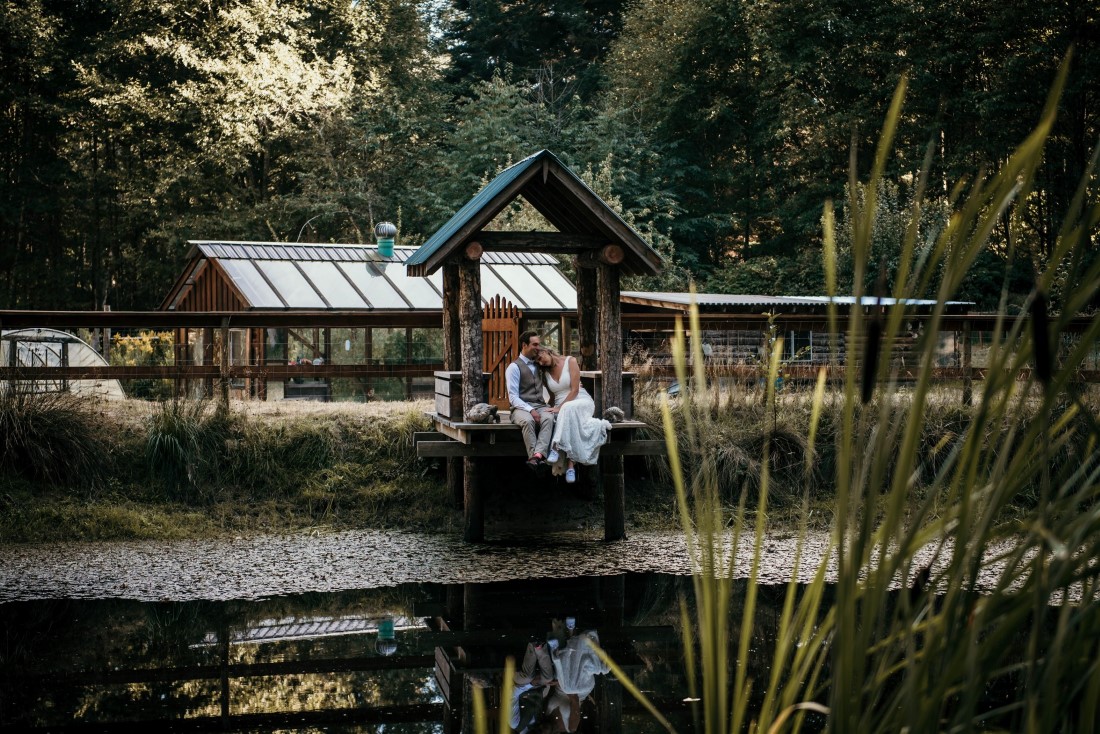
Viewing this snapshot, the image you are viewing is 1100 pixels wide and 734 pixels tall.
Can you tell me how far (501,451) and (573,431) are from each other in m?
0.73

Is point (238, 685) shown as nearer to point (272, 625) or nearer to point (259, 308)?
point (272, 625)

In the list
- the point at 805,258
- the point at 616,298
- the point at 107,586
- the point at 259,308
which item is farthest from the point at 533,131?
the point at 107,586

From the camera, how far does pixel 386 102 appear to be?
30094 mm

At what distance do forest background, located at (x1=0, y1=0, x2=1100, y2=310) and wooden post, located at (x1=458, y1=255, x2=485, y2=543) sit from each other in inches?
539

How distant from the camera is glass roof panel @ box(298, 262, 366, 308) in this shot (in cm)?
1800

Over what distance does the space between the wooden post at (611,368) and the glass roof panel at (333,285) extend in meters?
8.34

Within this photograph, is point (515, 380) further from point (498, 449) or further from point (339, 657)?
point (339, 657)

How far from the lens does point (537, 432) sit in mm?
9500

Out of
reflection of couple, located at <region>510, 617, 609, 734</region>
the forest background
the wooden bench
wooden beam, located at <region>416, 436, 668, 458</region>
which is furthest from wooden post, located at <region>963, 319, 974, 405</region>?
the forest background

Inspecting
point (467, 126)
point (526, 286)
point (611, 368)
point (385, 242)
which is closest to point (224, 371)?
point (611, 368)

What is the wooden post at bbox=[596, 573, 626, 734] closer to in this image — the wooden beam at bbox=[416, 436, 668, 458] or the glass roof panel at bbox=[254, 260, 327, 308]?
the wooden beam at bbox=[416, 436, 668, 458]

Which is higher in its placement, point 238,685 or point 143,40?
point 143,40

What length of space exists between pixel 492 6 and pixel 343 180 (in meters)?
10.6

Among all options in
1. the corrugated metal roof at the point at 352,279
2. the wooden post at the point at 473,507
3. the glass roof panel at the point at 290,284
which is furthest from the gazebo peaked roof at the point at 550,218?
the glass roof panel at the point at 290,284
